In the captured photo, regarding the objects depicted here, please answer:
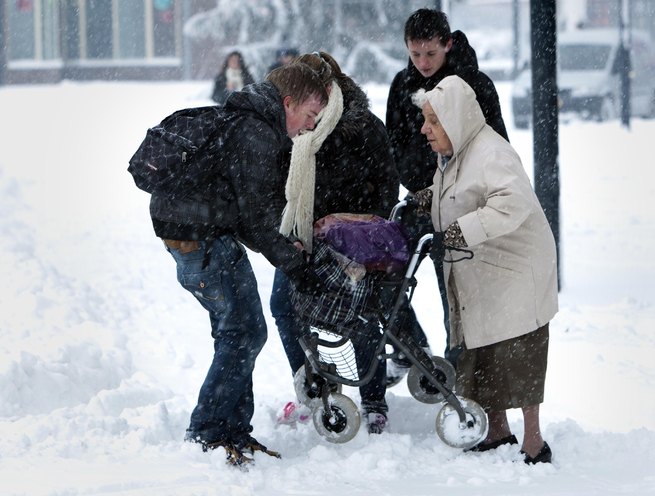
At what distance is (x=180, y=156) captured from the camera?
4.33 m

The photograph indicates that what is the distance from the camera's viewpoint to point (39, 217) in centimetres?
1239

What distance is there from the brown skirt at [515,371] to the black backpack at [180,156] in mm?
1455

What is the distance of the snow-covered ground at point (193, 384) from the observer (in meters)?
4.46

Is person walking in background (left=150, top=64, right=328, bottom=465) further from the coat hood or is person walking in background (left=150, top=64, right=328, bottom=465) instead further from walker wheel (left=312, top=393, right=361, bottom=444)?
the coat hood

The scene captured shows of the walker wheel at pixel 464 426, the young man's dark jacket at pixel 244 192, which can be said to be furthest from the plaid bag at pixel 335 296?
the walker wheel at pixel 464 426

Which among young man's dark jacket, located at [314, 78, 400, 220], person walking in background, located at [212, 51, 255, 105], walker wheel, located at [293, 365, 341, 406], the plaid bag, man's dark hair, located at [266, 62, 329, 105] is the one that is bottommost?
walker wheel, located at [293, 365, 341, 406]

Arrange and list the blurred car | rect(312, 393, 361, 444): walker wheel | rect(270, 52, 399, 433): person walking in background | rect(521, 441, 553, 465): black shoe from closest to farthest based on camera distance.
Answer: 1. rect(521, 441, 553, 465): black shoe
2. rect(312, 393, 361, 444): walker wheel
3. rect(270, 52, 399, 433): person walking in background
4. the blurred car

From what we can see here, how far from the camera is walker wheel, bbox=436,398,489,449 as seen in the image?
4.75 m

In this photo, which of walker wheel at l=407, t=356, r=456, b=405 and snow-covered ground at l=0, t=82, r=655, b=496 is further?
walker wheel at l=407, t=356, r=456, b=405

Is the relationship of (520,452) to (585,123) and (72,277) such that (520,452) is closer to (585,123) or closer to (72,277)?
(72,277)

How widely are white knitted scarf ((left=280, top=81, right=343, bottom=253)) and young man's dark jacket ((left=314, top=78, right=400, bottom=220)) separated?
0.06m

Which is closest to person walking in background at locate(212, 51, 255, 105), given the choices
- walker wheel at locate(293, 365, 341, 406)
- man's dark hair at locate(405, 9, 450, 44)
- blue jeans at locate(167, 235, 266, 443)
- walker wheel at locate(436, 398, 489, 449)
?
man's dark hair at locate(405, 9, 450, 44)

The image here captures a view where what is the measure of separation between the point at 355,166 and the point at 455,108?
0.65 m

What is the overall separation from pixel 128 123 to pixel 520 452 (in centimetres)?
1855
